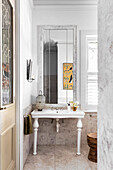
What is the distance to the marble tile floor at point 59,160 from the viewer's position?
8.97 ft

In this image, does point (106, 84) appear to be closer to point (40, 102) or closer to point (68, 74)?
point (40, 102)

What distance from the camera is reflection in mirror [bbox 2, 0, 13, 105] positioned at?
188cm

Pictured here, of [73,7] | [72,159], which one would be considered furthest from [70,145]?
[73,7]

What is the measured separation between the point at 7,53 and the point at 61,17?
211 cm

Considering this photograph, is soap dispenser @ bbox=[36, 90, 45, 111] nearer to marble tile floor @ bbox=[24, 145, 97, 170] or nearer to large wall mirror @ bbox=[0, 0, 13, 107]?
marble tile floor @ bbox=[24, 145, 97, 170]

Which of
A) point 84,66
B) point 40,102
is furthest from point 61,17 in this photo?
point 40,102

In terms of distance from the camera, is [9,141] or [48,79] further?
[48,79]

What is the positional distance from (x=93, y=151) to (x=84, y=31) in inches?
91.0

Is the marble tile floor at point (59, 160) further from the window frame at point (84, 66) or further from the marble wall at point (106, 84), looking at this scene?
the marble wall at point (106, 84)

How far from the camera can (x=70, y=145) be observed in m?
3.69

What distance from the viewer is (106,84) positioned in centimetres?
44

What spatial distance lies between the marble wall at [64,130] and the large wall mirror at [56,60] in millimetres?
451

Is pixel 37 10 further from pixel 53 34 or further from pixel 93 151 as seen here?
pixel 93 151

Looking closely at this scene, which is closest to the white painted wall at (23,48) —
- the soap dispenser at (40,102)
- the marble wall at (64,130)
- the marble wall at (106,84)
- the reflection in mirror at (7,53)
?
the reflection in mirror at (7,53)
